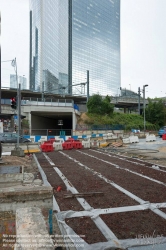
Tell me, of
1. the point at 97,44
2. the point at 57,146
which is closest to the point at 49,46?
the point at 97,44

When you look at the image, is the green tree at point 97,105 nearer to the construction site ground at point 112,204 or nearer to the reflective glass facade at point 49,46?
the construction site ground at point 112,204

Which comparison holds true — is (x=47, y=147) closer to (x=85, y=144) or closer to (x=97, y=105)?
(x=85, y=144)

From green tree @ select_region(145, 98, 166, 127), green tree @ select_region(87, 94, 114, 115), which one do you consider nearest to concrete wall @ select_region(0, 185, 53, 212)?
green tree @ select_region(87, 94, 114, 115)

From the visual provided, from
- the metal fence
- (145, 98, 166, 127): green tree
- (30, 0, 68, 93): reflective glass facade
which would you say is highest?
(30, 0, 68, 93): reflective glass facade

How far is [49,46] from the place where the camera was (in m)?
96.2

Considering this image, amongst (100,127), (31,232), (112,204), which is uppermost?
(100,127)

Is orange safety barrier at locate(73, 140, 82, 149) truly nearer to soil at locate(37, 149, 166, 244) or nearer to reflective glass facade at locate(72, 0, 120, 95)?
soil at locate(37, 149, 166, 244)

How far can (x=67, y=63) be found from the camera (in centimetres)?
10325

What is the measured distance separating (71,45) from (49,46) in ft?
41.7

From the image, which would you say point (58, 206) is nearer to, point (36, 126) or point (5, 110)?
point (36, 126)

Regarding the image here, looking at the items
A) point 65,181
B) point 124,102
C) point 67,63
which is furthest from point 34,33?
point 65,181

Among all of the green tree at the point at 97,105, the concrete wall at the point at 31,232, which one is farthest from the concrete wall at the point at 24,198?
the green tree at the point at 97,105

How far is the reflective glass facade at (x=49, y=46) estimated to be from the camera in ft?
309

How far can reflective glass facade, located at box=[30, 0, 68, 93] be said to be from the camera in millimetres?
94188
